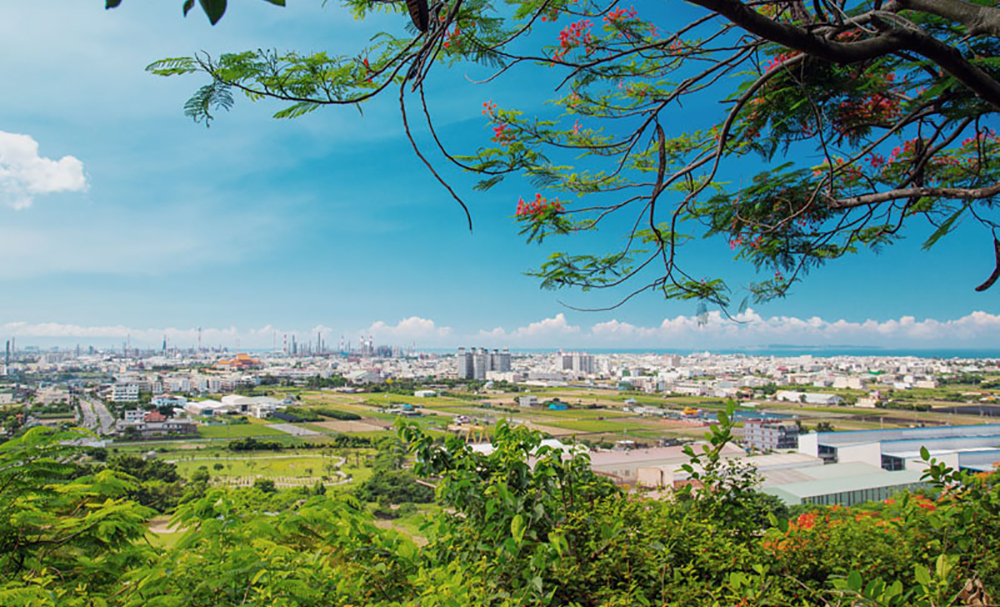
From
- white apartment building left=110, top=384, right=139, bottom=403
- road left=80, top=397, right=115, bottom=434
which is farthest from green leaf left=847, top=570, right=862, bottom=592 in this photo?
white apartment building left=110, top=384, right=139, bottom=403

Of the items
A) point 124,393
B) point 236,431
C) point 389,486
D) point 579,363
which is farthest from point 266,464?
point 579,363

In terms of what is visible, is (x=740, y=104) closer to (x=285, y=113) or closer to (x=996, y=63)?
(x=996, y=63)

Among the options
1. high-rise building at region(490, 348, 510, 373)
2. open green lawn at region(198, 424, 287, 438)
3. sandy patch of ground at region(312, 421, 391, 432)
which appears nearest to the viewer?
open green lawn at region(198, 424, 287, 438)

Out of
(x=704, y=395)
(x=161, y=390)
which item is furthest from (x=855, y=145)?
(x=161, y=390)

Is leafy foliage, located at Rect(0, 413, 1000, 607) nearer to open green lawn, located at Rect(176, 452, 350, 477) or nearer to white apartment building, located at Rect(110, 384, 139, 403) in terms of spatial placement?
open green lawn, located at Rect(176, 452, 350, 477)

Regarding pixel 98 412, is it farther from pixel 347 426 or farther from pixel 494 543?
pixel 494 543
